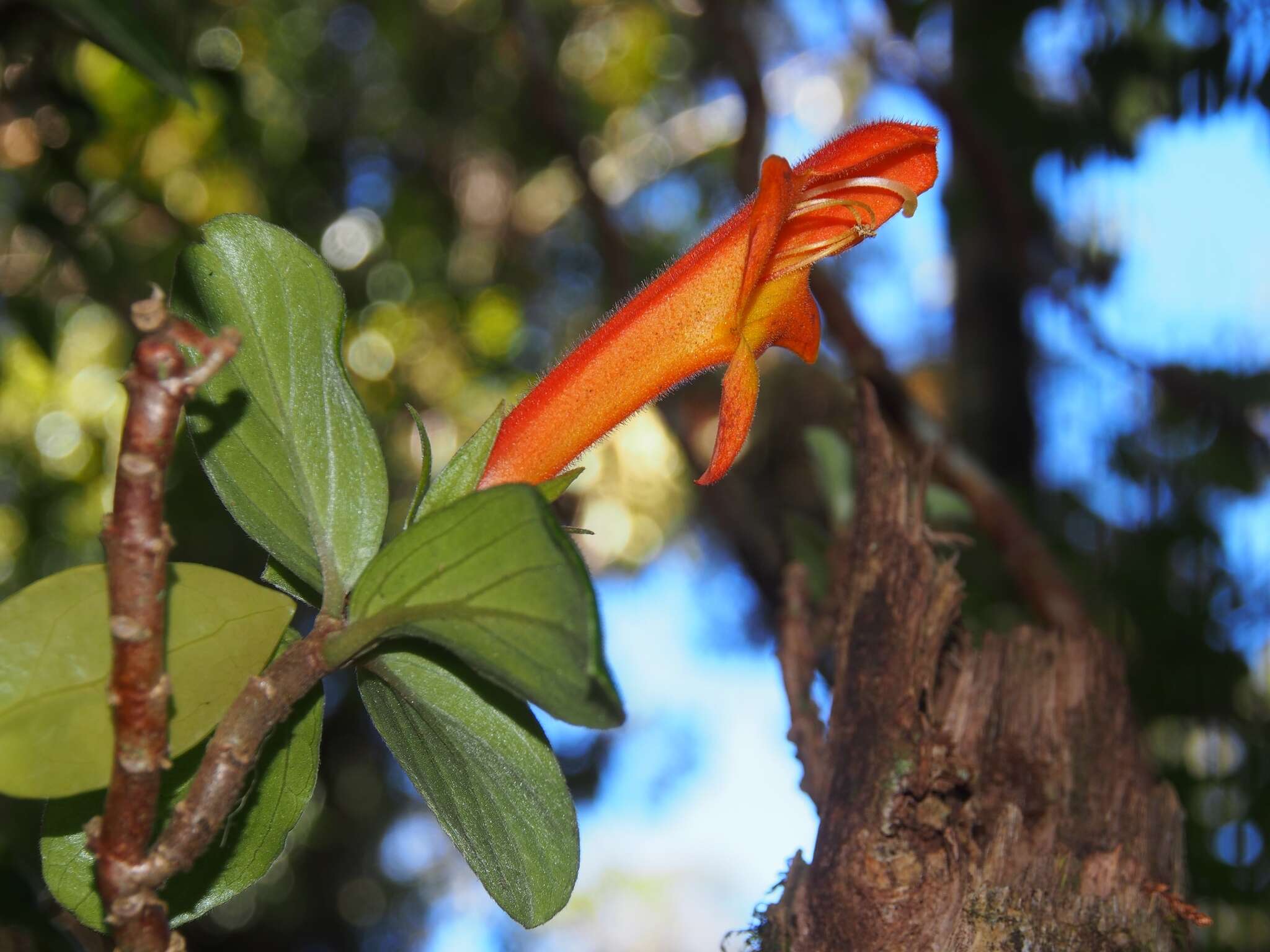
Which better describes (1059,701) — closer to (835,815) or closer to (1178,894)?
(1178,894)

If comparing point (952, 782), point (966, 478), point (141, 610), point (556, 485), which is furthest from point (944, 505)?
point (141, 610)

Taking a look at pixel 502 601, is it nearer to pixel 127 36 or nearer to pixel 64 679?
pixel 64 679

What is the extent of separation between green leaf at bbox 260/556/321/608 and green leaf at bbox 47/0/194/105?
0.98 feet

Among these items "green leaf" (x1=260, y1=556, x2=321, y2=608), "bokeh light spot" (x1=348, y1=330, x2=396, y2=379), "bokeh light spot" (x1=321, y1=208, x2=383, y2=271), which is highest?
"bokeh light spot" (x1=321, y1=208, x2=383, y2=271)

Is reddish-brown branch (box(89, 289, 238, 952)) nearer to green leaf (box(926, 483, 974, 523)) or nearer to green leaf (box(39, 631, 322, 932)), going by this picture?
green leaf (box(39, 631, 322, 932))

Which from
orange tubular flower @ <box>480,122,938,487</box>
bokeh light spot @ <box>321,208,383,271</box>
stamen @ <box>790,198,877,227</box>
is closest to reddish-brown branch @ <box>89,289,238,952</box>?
orange tubular flower @ <box>480,122,938,487</box>

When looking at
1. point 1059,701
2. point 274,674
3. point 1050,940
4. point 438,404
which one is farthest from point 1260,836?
point 438,404

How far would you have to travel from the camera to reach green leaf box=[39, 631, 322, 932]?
0.52 metres

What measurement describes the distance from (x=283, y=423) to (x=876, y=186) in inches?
15.6

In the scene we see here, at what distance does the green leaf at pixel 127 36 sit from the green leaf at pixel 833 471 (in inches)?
32.4

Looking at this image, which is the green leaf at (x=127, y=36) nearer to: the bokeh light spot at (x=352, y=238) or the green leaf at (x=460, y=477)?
the green leaf at (x=460, y=477)

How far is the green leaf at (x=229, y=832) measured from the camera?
1.70 ft

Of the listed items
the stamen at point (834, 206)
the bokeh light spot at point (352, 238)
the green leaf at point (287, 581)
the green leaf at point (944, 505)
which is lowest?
the green leaf at point (287, 581)

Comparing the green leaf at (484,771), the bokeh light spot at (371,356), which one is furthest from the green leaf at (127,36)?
the bokeh light spot at (371,356)
